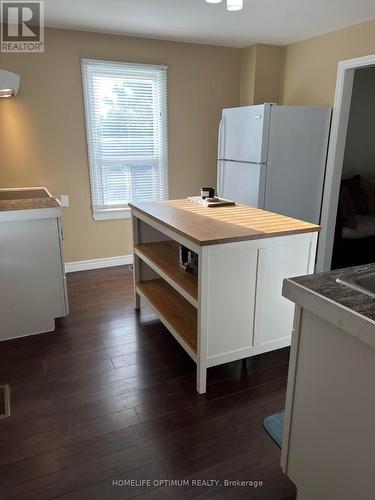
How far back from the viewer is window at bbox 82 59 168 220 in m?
3.66

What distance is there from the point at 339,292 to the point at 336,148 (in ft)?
8.86

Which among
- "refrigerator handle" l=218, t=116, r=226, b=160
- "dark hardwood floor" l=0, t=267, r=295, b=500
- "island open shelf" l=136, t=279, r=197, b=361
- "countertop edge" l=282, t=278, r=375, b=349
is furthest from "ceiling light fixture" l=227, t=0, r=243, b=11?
"dark hardwood floor" l=0, t=267, r=295, b=500

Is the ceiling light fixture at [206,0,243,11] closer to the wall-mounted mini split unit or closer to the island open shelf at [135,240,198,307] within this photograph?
the wall-mounted mini split unit

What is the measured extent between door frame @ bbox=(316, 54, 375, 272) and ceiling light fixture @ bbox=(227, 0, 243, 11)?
122cm

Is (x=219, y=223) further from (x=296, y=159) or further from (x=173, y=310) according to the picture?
(x=296, y=159)

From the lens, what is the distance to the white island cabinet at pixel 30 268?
8.09 ft

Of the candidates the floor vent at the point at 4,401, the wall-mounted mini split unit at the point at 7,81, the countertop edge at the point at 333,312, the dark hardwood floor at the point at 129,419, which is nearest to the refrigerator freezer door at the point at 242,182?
the dark hardwood floor at the point at 129,419

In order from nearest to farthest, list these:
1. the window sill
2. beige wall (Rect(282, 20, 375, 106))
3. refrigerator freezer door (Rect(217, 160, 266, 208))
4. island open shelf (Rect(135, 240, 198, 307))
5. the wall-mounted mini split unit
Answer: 1. island open shelf (Rect(135, 240, 198, 307))
2. the wall-mounted mini split unit
3. beige wall (Rect(282, 20, 375, 106))
4. refrigerator freezer door (Rect(217, 160, 266, 208))
5. the window sill

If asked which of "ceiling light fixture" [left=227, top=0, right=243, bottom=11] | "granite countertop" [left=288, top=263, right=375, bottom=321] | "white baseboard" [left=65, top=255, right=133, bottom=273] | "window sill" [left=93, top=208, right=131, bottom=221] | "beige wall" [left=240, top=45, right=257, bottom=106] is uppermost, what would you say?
"ceiling light fixture" [left=227, top=0, right=243, bottom=11]

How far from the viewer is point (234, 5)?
2.61m

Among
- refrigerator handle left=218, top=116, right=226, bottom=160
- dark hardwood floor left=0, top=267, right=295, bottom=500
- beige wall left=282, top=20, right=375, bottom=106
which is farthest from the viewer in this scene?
refrigerator handle left=218, top=116, right=226, bottom=160

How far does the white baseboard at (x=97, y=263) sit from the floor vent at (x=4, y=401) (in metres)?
1.94

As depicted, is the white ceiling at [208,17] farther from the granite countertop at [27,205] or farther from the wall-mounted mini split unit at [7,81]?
the granite countertop at [27,205]

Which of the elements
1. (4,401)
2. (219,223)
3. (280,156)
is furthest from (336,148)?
(4,401)
